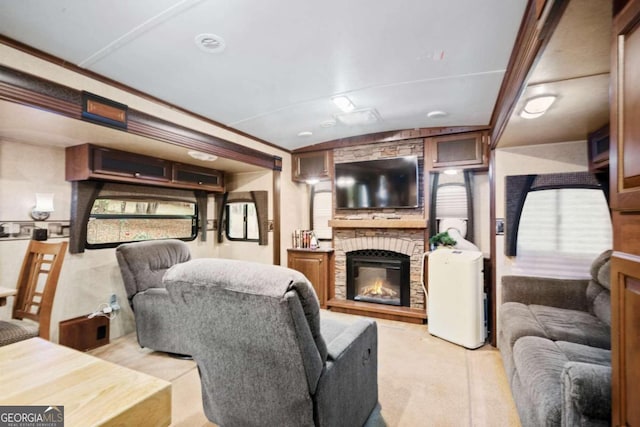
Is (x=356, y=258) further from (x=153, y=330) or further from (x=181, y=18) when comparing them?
(x=181, y=18)

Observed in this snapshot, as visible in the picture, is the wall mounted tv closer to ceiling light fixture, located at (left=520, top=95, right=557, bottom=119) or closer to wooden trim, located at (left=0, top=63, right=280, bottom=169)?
wooden trim, located at (left=0, top=63, right=280, bottom=169)

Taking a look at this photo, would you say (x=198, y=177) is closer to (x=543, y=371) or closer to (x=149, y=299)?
(x=149, y=299)

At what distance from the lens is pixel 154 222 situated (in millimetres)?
3889

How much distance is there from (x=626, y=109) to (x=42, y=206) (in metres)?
4.00

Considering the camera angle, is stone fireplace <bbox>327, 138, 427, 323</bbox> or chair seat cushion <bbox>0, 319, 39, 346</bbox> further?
stone fireplace <bbox>327, 138, 427, 323</bbox>

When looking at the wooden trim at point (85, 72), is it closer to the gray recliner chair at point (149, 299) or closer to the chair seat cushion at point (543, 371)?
the gray recliner chair at point (149, 299)

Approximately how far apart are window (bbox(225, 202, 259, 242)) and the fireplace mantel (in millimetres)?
1245

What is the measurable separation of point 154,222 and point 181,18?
2.89m

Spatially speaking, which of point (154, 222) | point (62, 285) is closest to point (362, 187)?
point (154, 222)

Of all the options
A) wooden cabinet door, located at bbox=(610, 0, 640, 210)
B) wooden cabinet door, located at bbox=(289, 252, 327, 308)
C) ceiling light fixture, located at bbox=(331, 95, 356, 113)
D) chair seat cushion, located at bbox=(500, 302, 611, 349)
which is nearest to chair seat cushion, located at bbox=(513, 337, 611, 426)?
chair seat cushion, located at bbox=(500, 302, 611, 349)

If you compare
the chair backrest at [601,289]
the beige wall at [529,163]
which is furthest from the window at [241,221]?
the chair backrest at [601,289]

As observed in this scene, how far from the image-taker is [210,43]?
1.93 meters

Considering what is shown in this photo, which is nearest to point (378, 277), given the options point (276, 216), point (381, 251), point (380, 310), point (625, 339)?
point (381, 251)

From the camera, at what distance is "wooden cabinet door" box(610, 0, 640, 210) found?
82 centimetres
